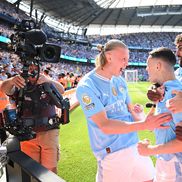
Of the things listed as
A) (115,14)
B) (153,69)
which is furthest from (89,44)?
(153,69)

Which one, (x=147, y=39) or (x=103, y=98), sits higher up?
(x=147, y=39)

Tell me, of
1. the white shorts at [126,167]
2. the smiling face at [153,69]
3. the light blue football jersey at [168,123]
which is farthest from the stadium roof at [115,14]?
the light blue football jersey at [168,123]

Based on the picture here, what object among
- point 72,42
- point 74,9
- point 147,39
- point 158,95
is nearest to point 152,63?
point 158,95

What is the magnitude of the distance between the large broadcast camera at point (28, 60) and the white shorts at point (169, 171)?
131 centimetres

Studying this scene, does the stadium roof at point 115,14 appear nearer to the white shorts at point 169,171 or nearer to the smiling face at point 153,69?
the smiling face at point 153,69

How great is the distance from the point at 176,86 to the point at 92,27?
63.4 meters

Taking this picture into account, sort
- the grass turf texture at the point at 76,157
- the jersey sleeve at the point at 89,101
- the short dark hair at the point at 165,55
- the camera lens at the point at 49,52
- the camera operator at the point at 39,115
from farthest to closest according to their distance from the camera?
1. the grass turf texture at the point at 76,157
2. the camera operator at the point at 39,115
3. the camera lens at the point at 49,52
4. the jersey sleeve at the point at 89,101
5. the short dark hair at the point at 165,55

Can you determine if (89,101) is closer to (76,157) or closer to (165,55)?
(165,55)

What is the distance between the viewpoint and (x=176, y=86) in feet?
7.48

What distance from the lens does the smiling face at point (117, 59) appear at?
9.25 feet

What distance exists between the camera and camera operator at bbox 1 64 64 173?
11.3 feet

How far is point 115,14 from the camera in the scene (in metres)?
58.9

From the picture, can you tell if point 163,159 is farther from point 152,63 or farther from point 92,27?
point 92,27

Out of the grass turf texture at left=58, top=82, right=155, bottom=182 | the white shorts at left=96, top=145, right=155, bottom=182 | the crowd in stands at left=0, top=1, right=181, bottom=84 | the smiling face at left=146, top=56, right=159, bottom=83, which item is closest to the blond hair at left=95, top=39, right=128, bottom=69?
the smiling face at left=146, top=56, right=159, bottom=83
